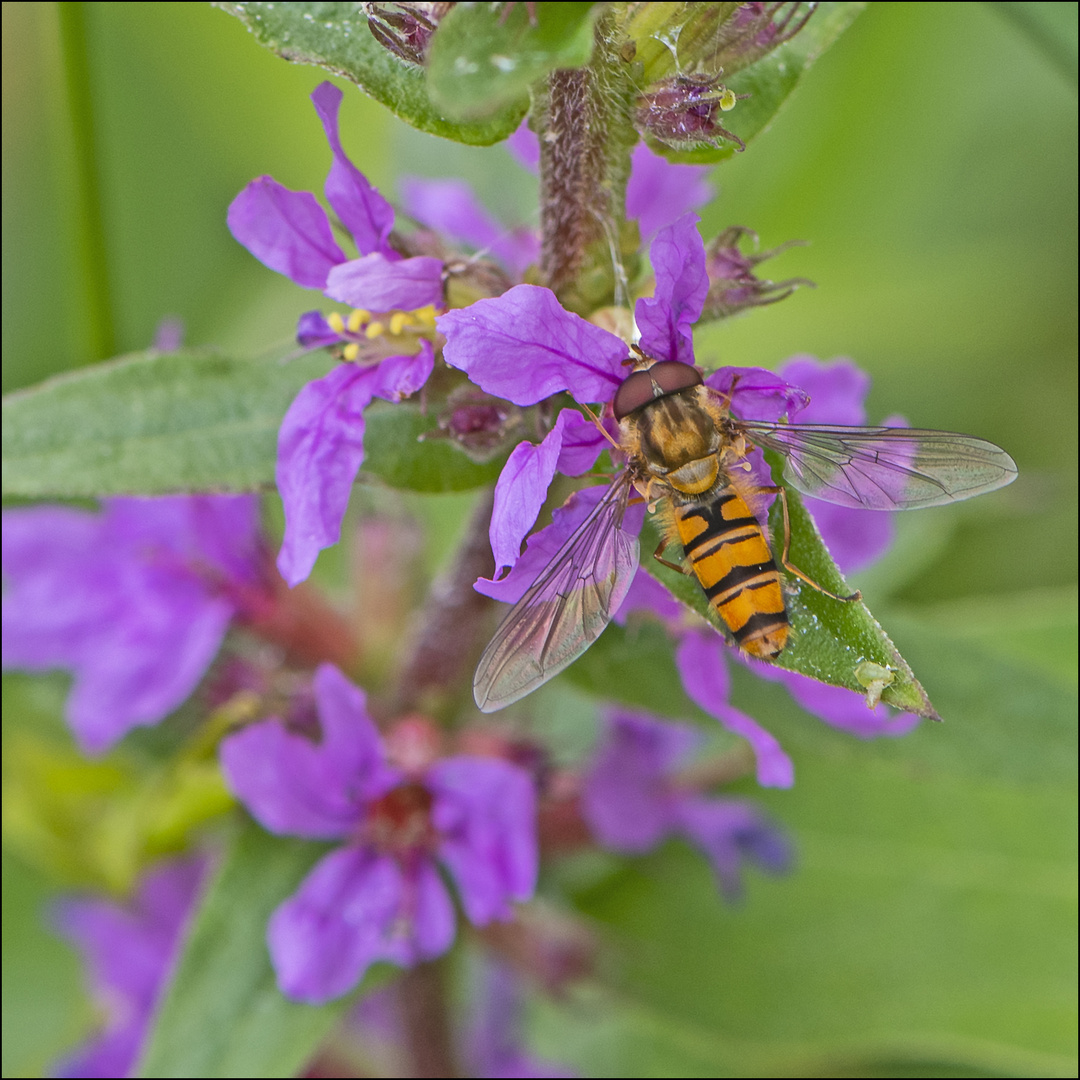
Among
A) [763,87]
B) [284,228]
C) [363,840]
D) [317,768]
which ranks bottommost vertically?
[363,840]

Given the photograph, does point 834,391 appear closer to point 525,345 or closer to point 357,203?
point 525,345

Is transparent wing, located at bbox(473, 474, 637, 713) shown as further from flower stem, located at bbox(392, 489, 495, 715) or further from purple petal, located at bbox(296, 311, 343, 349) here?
purple petal, located at bbox(296, 311, 343, 349)

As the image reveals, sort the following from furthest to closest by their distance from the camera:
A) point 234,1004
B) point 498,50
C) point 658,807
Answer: point 658,807 → point 234,1004 → point 498,50

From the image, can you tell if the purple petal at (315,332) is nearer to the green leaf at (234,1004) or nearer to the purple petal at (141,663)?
the purple petal at (141,663)

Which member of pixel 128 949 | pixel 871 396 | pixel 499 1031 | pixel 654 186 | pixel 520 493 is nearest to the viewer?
pixel 520 493

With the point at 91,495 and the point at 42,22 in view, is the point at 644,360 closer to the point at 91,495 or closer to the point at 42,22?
the point at 91,495

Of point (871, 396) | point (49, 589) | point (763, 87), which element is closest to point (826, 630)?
point (763, 87)
